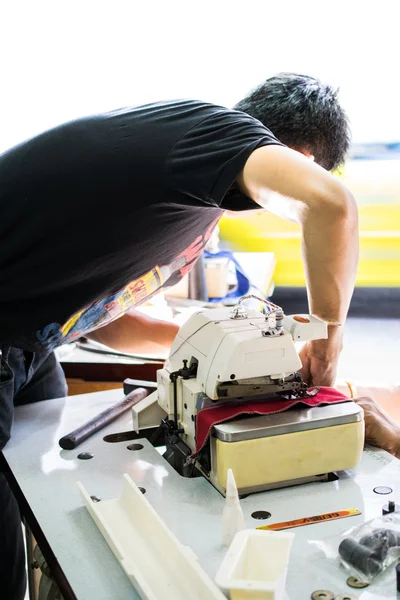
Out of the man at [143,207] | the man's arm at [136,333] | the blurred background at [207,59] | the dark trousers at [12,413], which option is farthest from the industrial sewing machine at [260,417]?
the blurred background at [207,59]

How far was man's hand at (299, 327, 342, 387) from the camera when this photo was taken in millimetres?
1276

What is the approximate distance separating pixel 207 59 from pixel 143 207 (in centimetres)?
310

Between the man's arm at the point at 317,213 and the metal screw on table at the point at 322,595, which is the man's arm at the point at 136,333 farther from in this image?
the metal screw on table at the point at 322,595

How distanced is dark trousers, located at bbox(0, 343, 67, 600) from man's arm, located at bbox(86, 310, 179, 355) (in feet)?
0.95

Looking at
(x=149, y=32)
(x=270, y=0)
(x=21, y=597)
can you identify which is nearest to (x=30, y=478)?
(x=21, y=597)

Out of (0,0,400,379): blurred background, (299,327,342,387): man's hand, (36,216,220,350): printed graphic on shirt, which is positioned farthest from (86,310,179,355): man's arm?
(0,0,400,379): blurred background

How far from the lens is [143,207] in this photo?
1194 millimetres

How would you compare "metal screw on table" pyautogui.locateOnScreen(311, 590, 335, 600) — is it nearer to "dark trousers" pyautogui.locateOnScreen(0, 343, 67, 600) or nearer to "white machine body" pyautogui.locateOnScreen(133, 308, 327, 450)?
"white machine body" pyautogui.locateOnScreen(133, 308, 327, 450)

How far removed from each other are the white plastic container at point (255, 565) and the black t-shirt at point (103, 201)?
0.52m

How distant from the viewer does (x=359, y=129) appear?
14.7 feet

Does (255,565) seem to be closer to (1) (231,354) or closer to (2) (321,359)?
(1) (231,354)

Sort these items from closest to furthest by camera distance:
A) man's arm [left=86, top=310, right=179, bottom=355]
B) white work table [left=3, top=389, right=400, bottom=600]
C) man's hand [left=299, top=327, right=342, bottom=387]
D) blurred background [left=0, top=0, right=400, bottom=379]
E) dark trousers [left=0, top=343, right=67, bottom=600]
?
white work table [left=3, top=389, right=400, bottom=600] → man's hand [left=299, top=327, right=342, bottom=387] → dark trousers [left=0, top=343, right=67, bottom=600] → man's arm [left=86, top=310, right=179, bottom=355] → blurred background [left=0, top=0, right=400, bottom=379]

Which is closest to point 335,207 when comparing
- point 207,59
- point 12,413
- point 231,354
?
point 231,354

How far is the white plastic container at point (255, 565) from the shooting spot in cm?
80
